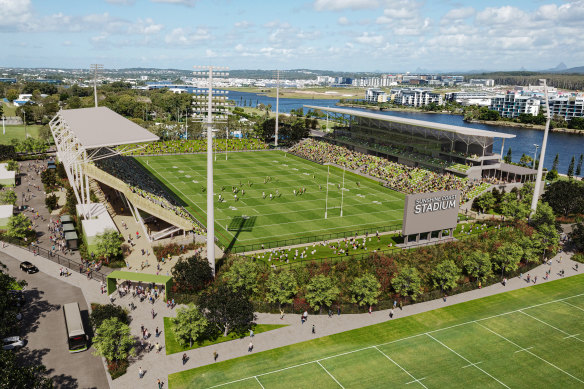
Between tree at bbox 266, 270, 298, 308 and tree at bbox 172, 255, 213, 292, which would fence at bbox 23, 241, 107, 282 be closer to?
tree at bbox 172, 255, 213, 292

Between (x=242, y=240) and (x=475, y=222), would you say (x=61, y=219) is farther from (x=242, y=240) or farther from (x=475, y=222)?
(x=475, y=222)

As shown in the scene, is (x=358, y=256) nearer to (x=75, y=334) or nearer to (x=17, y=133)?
(x=75, y=334)

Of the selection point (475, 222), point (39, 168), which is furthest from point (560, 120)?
point (39, 168)

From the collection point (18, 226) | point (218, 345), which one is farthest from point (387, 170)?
point (18, 226)

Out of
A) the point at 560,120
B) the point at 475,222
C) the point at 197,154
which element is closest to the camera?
the point at 475,222

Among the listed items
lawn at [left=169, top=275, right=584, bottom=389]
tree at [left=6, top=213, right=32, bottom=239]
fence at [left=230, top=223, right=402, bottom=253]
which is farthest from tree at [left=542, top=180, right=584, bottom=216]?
tree at [left=6, top=213, right=32, bottom=239]

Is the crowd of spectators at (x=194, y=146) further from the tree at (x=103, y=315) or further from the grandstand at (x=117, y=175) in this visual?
the tree at (x=103, y=315)
